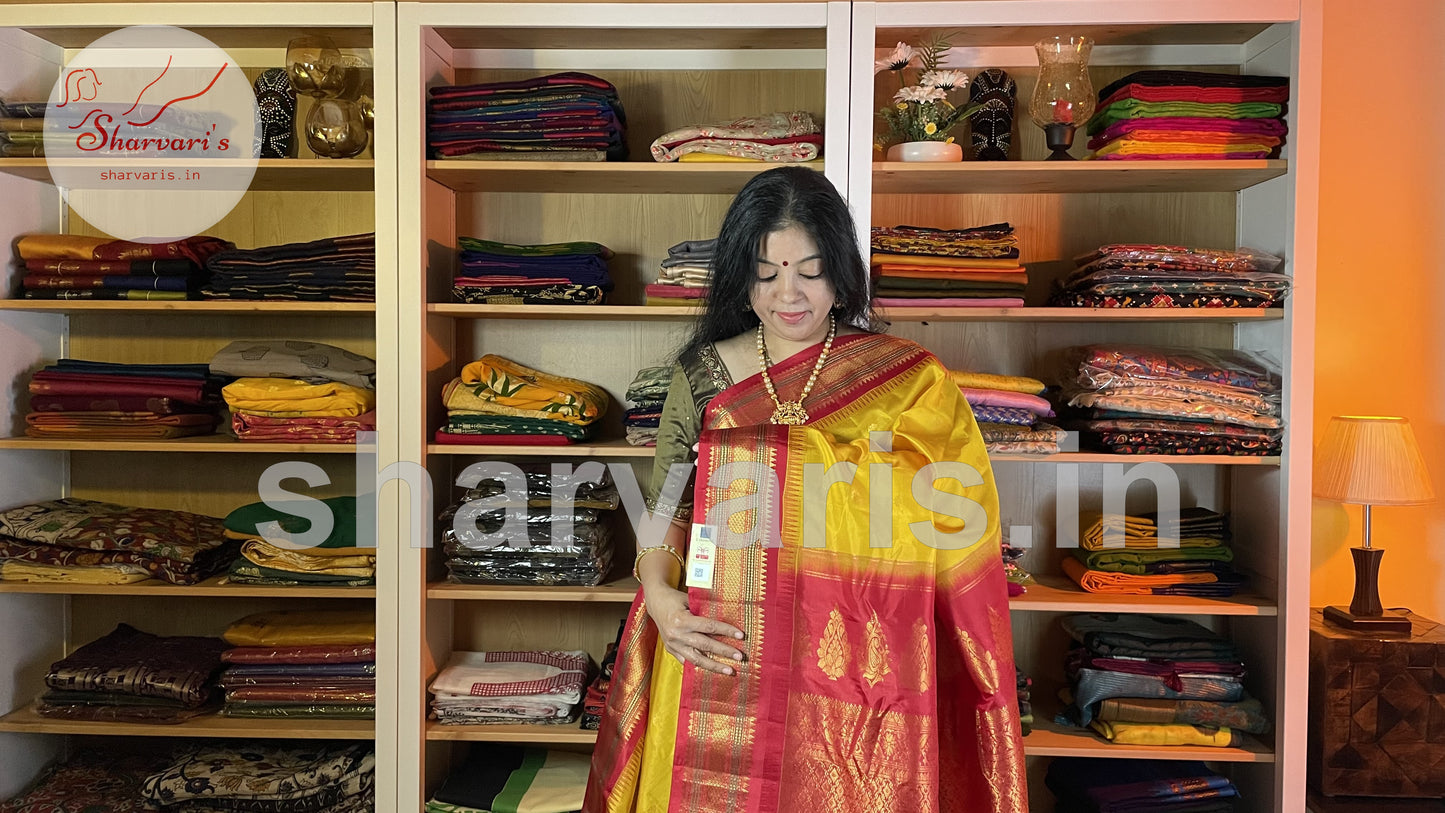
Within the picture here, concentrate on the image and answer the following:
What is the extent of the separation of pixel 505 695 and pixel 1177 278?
5.89ft

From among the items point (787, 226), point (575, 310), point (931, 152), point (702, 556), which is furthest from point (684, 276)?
point (702, 556)

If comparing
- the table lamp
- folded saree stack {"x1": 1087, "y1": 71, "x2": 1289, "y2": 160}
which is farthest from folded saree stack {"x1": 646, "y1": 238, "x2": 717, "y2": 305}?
the table lamp

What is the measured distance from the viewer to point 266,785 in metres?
2.48

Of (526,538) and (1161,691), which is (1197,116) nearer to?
(1161,691)

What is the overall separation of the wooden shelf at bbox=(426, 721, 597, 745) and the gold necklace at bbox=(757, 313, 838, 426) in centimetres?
119

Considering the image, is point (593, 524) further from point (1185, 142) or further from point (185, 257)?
point (1185, 142)

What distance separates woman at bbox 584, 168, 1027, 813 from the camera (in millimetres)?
1480

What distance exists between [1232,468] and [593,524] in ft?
5.29

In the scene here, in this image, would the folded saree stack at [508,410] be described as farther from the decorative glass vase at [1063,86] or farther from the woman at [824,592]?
the decorative glass vase at [1063,86]

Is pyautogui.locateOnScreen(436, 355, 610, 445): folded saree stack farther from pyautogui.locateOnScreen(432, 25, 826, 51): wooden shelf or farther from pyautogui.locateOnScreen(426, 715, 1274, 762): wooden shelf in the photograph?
pyautogui.locateOnScreen(432, 25, 826, 51): wooden shelf

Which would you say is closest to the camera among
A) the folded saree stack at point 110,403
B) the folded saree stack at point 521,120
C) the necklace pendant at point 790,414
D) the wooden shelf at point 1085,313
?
the necklace pendant at point 790,414

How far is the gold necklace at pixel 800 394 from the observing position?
157cm

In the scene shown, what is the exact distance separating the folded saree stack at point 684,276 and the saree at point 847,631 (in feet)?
2.95

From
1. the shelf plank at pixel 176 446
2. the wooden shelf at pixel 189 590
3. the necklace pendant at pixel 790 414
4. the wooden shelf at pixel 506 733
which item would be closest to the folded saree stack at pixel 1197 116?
the necklace pendant at pixel 790 414
